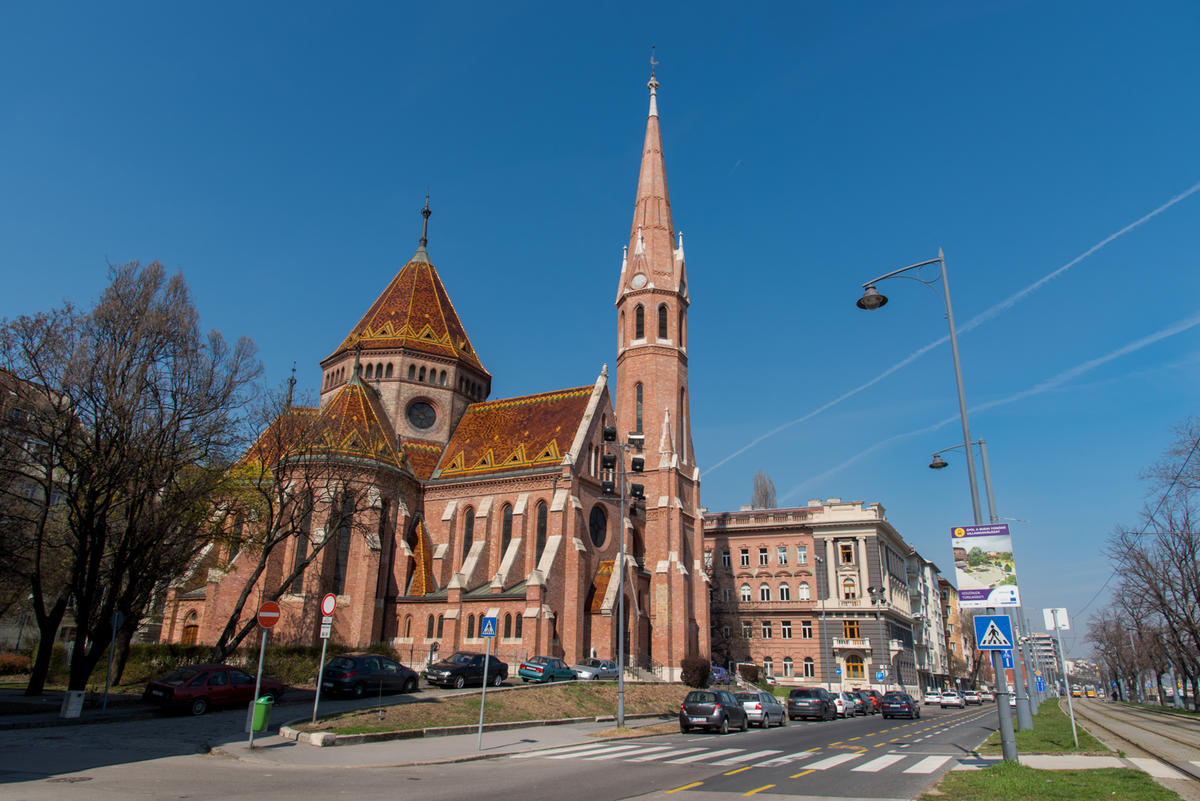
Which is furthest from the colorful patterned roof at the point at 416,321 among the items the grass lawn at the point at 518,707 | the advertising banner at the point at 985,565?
the advertising banner at the point at 985,565

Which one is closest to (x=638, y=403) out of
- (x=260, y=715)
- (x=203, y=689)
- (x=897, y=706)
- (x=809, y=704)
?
(x=809, y=704)

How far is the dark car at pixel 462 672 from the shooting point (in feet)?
93.4

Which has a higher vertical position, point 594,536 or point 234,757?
point 594,536

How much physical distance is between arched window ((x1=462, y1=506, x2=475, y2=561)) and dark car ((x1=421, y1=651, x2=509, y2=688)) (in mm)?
13677

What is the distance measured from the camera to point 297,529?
98.7 feet

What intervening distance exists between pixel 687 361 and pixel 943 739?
104 feet

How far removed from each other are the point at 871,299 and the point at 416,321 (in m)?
41.0

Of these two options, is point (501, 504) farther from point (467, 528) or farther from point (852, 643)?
point (852, 643)

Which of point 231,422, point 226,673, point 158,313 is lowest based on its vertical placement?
point 226,673

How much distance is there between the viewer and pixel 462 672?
28.8 metres

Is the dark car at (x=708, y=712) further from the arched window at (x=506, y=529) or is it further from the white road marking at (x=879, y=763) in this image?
the arched window at (x=506, y=529)

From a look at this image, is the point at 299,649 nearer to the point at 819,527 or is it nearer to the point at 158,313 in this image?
the point at 158,313

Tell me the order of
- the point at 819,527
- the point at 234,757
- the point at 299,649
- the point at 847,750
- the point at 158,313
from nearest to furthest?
the point at 234,757
the point at 847,750
the point at 158,313
the point at 299,649
the point at 819,527

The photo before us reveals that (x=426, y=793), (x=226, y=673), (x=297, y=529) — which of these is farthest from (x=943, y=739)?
(x=297, y=529)
